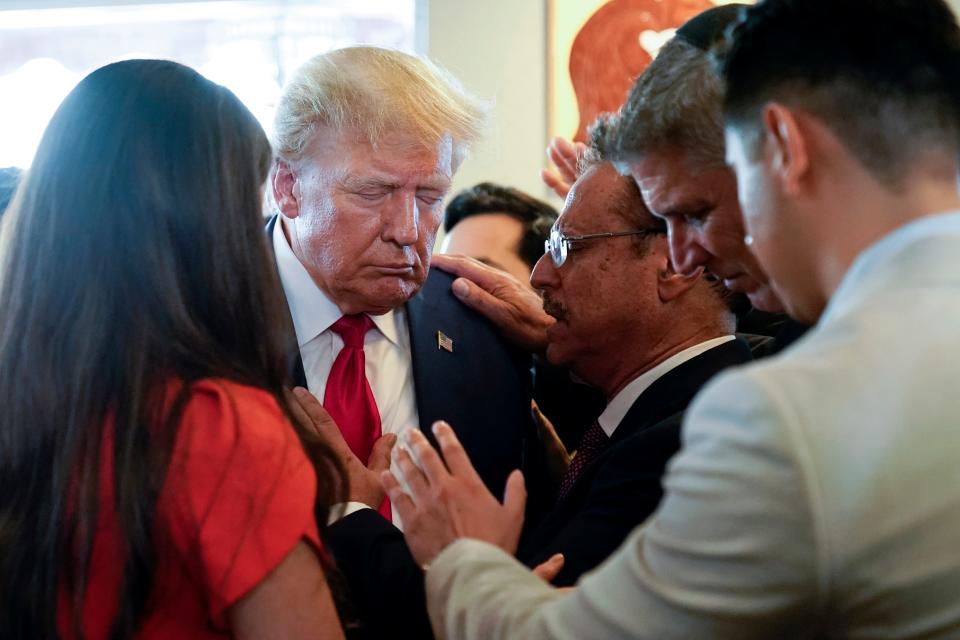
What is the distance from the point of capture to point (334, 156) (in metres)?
2.20

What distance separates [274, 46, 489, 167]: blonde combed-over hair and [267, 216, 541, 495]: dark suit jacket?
0.25 metres

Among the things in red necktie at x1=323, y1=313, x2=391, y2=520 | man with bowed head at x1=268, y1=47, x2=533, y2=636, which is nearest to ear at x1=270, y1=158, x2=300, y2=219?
man with bowed head at x1=268, y1=47, x2=533, y2=636

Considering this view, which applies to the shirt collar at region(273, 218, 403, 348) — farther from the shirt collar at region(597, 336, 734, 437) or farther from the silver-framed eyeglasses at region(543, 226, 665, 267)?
the shirt collar at region(597, 336, 734, 437)

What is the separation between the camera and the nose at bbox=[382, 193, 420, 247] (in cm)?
219

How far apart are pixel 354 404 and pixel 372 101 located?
0.56 m

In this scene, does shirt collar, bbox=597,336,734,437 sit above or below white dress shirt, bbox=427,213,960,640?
below

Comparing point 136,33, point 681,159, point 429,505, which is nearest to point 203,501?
point 429,505

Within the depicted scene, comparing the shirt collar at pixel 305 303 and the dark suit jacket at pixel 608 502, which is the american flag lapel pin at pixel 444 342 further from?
the dark suit jacket at pixel 608 502

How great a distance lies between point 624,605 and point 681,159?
854mm

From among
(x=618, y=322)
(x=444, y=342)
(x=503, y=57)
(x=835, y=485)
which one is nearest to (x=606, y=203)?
(x=618, y=322)

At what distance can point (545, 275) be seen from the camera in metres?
2.25

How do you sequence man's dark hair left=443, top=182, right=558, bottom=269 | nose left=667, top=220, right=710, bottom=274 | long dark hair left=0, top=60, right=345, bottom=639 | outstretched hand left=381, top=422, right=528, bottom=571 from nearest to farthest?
long dark hair left=0, top=60, right=345, bottom=639
outstretched hand left=381, top=422, right=528, bottom=571
nose left=667, top=220, right=710, bottom=274
man's dark hair left=443, top=182, right=558, bottom=269

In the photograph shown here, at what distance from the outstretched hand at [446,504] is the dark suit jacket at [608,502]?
0.67 ft

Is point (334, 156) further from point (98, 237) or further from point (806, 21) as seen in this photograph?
point (806, 21)
